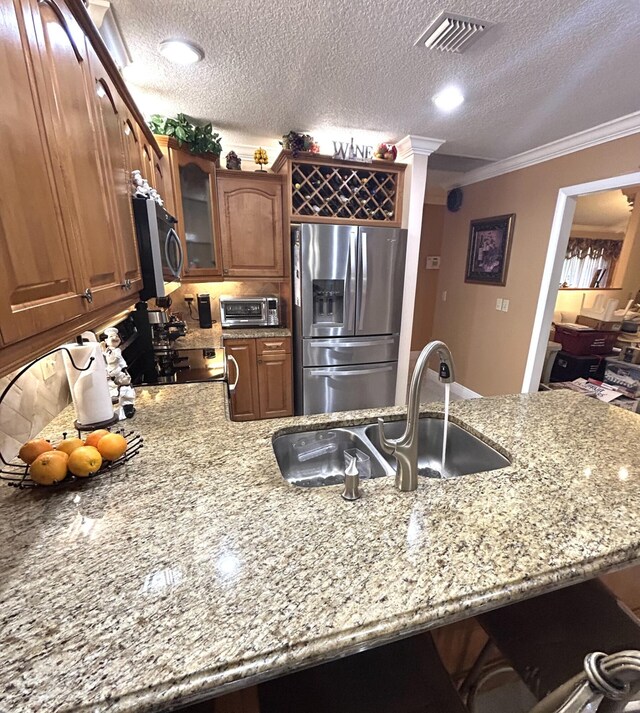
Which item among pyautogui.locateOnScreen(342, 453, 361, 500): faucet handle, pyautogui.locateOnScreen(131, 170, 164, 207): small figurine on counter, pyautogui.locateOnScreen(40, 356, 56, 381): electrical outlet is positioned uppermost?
pyautogui.locateOnScreen(131, 170, 164, 207): small figurine on counter

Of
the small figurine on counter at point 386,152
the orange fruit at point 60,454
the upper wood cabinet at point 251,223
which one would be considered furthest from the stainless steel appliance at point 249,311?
the orange fruit at point 60,454

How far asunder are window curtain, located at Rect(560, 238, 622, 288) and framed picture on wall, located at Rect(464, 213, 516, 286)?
1.40 metres

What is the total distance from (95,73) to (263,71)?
3.52 feet

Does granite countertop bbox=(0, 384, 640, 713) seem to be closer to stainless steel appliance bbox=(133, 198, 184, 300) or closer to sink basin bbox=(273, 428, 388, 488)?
sink basin bbox=(273, 428, 388, 488)

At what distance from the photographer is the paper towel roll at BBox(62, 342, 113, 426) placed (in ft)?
3.66

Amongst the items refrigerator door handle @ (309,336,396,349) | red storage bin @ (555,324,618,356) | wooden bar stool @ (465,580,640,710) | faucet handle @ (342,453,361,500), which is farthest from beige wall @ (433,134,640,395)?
faucet handle @ (342,453,361,500)

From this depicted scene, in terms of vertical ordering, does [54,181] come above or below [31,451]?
above

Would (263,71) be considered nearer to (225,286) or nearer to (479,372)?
(225,286)

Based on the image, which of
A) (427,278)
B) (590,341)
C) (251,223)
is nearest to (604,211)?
(590,341)

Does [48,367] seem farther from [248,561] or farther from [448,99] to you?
[448,99]

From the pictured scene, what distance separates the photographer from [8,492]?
0.87 m

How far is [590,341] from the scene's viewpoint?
357 cm

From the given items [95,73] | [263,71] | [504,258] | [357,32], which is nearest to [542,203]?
[504,258]

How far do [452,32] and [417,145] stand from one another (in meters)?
1.35
